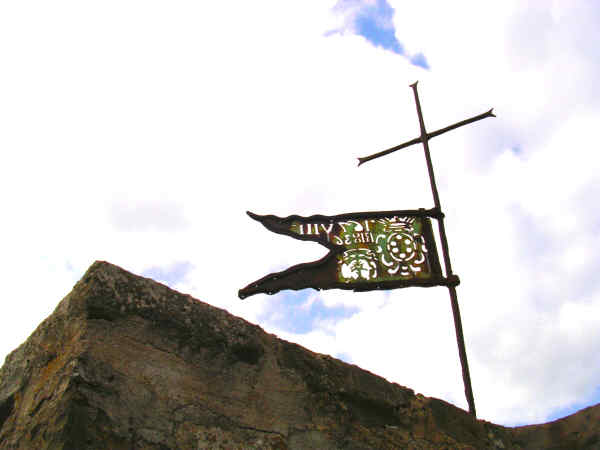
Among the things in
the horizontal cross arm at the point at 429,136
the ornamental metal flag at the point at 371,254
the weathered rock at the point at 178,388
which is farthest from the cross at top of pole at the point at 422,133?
the weathered rock at the point at 178,388

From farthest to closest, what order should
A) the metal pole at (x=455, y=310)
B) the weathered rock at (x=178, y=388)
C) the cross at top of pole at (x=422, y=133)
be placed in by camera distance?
the cross at top of pole at (x=422, y=133), the metal pole at (x=455, y=310), the weathered rock at (x=178, y=388)

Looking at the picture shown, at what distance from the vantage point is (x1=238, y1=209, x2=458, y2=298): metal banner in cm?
279

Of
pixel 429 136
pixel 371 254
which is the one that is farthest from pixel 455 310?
pixel 429 136

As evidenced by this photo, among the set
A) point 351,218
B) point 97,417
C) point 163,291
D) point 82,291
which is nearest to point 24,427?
point 97,417

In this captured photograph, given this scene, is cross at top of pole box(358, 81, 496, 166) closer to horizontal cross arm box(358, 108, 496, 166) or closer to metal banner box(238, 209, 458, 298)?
horizontal cross arm box(358, 108, 496, 166)

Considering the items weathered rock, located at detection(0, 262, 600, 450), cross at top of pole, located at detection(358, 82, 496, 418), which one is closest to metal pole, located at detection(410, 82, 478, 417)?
cross at top of pole, located at detection(358, 82, 496, 418)

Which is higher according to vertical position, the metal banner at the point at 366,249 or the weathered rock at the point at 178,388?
the metal banner at the point at 366,249

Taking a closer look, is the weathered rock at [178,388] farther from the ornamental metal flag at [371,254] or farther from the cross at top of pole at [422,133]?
the cross at top of pole at [422,133]

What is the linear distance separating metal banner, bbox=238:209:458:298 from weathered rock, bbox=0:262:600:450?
0.60 m

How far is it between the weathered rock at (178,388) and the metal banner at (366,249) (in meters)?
0.60

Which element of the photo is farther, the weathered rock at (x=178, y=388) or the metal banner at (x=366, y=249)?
the metal banner at (x=366, y=249)

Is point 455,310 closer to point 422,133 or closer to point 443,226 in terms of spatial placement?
point 443,226

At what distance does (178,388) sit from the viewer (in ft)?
5.93

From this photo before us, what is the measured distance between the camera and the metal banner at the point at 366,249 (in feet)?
9.17
